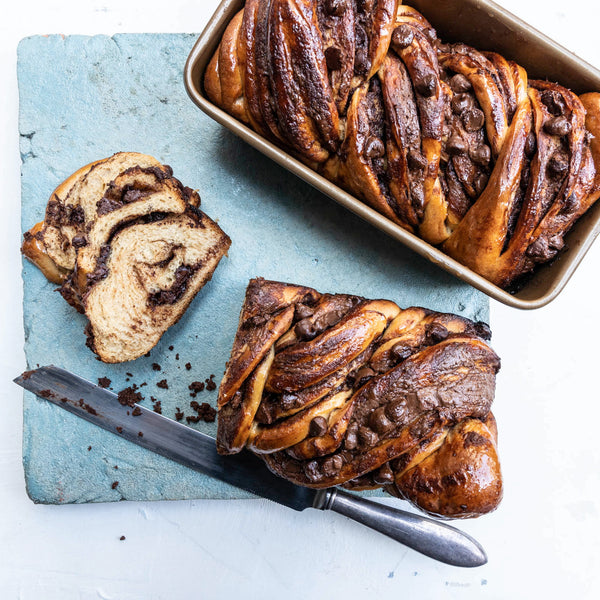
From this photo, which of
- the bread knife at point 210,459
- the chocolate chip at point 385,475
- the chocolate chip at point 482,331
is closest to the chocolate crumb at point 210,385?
the bread knife at point 210,459

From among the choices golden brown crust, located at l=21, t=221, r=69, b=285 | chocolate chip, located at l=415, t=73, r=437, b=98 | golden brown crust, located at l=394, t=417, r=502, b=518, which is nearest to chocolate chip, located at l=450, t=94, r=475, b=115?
chocolate chip, located at l=415, t=73, r=437, b=98

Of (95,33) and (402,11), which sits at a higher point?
(402,11)

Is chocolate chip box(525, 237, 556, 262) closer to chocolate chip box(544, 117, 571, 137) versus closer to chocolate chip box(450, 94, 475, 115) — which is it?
chocolate chip box(544, 117, 571, 137)

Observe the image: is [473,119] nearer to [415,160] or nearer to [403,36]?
[415,160]

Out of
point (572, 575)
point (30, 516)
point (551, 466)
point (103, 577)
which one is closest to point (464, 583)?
point (572, 575)

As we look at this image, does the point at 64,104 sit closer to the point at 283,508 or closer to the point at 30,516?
the point at 30,516

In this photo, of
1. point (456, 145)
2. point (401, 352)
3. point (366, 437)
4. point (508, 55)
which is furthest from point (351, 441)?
point (508, 55)
